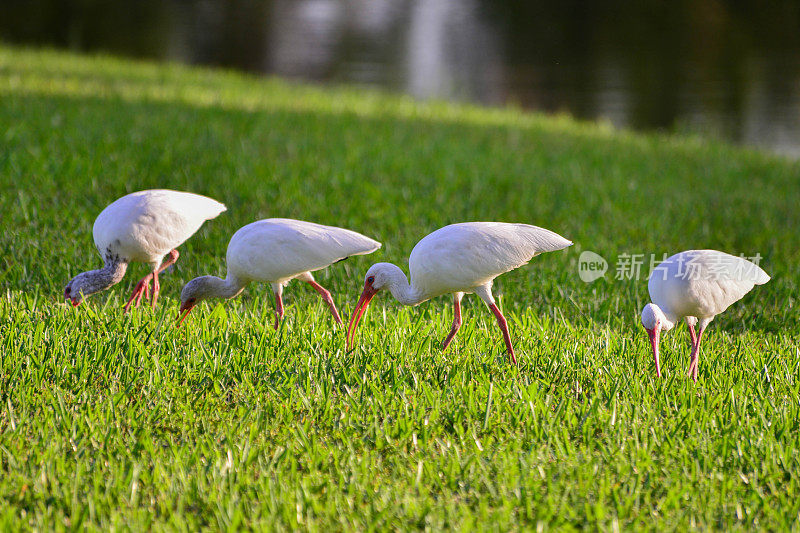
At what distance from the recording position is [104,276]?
12.9 ft

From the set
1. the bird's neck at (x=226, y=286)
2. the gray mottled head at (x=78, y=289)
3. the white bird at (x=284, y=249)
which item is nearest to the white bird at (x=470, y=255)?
the white bird at (x=284, y=249)

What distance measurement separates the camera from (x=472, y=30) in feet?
66.8

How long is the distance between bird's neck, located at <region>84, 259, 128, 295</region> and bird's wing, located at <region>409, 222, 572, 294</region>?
154cm

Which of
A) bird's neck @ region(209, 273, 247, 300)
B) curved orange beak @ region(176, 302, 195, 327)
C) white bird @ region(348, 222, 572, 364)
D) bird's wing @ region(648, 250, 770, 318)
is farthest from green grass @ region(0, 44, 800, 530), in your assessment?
white bird @ region(348, 222, 572, 364)

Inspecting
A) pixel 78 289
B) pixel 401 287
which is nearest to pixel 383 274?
pixel 401 287

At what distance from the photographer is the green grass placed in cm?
256

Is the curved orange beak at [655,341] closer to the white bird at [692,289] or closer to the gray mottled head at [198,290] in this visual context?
the white bird at [692,289]

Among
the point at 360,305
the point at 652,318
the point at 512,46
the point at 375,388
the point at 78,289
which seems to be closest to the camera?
the point at 375,388

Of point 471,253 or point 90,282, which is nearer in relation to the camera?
point 471,253

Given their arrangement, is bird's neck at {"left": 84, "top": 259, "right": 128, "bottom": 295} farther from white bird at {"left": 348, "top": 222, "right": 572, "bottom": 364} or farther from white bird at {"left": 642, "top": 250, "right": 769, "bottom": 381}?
white bird at {"left": 642, "top": 250, "right": 769, "bottom": 381}

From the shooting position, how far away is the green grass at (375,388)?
101 inches

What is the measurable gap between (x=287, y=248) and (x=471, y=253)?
84 cm

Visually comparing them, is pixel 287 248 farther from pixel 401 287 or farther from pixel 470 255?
pixel 470 255

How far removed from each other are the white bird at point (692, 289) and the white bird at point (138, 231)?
7.22 feet
